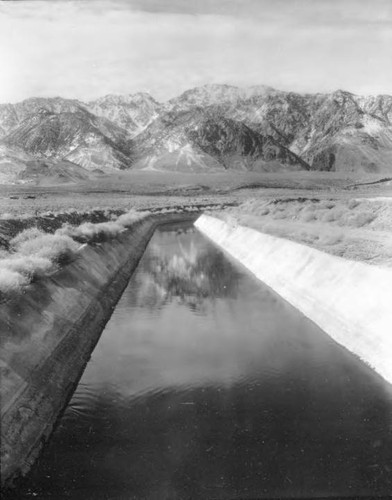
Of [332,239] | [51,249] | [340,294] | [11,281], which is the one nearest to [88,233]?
[51,249]

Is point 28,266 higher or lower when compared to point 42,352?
higher

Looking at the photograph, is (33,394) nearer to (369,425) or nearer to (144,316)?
(369,425)

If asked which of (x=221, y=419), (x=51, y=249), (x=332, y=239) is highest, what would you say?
(x=51, y=249)

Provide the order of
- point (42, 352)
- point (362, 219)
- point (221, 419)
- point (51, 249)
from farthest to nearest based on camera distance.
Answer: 1. point (362, 219)
2. point (51, 249)
3. point (42, 352)
4. point (221, 419)

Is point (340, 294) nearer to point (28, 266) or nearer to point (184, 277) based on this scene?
point (28, 266)

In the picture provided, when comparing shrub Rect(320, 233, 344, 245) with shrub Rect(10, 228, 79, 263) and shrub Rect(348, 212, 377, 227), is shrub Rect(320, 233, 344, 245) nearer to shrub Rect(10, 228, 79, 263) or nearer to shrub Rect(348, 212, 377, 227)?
shrub Rect(348, 212, 377, 227)

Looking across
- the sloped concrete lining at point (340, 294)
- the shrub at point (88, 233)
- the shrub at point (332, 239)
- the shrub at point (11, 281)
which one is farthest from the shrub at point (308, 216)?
the shrub at point (11, 281)

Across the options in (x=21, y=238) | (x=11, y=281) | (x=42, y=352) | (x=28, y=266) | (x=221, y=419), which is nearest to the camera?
(x=221, y=419)
